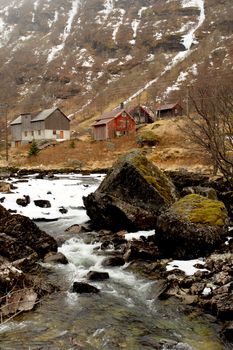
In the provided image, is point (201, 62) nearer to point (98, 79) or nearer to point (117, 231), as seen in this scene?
point (98, 79)

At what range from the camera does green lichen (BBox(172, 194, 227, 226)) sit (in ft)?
48.6

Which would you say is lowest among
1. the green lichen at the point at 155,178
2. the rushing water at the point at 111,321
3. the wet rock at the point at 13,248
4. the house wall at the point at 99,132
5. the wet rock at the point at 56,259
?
the rushing water at the point at 111,321

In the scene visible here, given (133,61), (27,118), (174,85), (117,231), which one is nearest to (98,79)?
(133,61)

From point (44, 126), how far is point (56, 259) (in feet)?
228

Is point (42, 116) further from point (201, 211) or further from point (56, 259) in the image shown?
point (56, 259)

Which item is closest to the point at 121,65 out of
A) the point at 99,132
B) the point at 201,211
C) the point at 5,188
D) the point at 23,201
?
the point at 99,132

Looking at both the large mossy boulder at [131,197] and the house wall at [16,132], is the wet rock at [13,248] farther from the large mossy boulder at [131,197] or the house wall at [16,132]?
the house wall at [16,132]

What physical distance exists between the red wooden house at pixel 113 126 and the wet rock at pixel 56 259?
61220 mm

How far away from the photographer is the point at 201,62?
13912 centimetres

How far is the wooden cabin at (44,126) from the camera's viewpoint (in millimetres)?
81438

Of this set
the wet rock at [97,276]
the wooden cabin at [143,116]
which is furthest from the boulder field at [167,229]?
the wooden cabin at [143,116]

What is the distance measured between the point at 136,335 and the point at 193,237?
590 centimetres

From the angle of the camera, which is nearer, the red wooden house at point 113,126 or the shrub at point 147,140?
the shrub at point 147,140

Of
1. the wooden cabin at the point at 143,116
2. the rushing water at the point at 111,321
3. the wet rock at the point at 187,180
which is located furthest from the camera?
the wooden cabin at the point at 143,116
